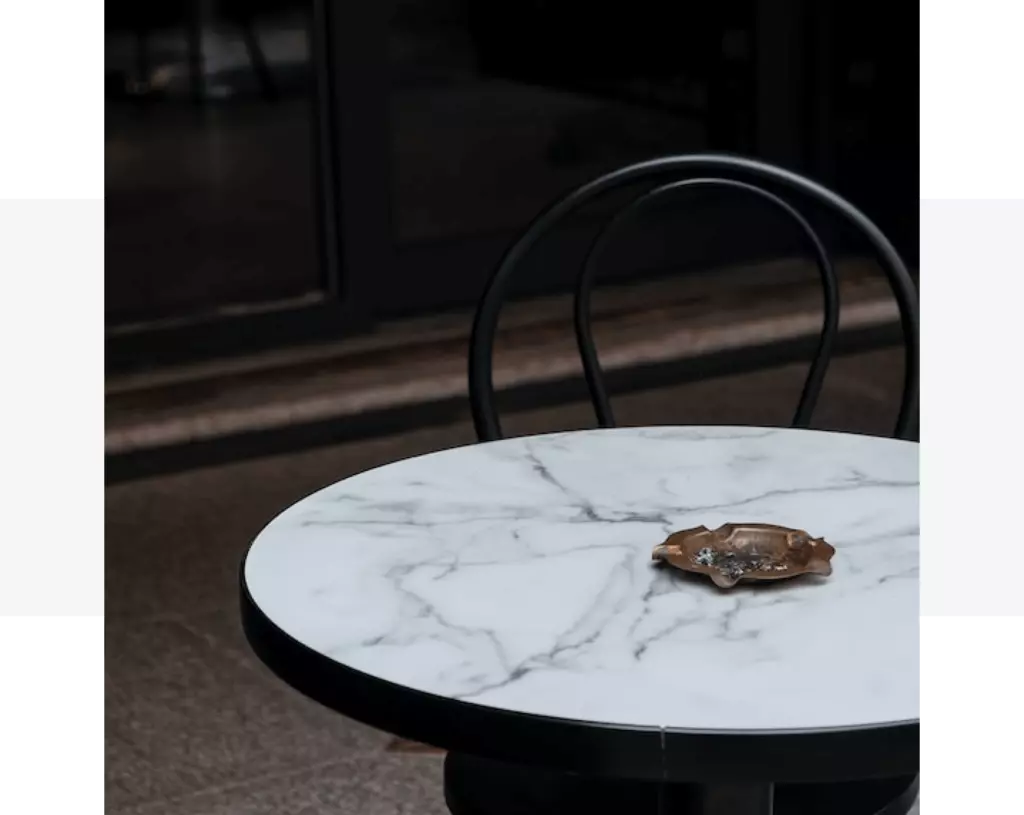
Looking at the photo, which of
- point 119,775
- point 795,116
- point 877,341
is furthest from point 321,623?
point 795,116

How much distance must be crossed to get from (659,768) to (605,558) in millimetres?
274

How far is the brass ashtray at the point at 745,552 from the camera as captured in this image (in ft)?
3.40

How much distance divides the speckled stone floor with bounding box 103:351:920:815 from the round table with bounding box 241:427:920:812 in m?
0.86

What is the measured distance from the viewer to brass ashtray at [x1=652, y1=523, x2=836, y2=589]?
1037 mm

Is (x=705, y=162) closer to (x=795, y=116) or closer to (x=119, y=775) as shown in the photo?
(x=119, y=775)

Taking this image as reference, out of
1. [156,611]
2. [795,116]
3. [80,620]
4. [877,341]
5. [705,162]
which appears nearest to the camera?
[80,620]

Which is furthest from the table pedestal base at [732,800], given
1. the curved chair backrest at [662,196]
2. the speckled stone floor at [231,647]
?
the speckled stone floor at [231,647]

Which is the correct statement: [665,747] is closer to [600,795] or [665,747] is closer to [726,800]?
[726,800]

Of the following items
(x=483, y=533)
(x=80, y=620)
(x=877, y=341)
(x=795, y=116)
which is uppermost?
(x=80, y=620)

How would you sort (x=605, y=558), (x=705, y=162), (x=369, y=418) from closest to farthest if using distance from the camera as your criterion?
(x=605, y=558) → (x=705, y=162) → (x=369, y=418)

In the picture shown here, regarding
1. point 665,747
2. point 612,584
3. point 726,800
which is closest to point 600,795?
point 726,800

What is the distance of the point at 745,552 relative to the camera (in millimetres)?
1080

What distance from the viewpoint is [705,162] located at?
1.68 m

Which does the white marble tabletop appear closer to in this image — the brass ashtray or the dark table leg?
the brass ashtray
